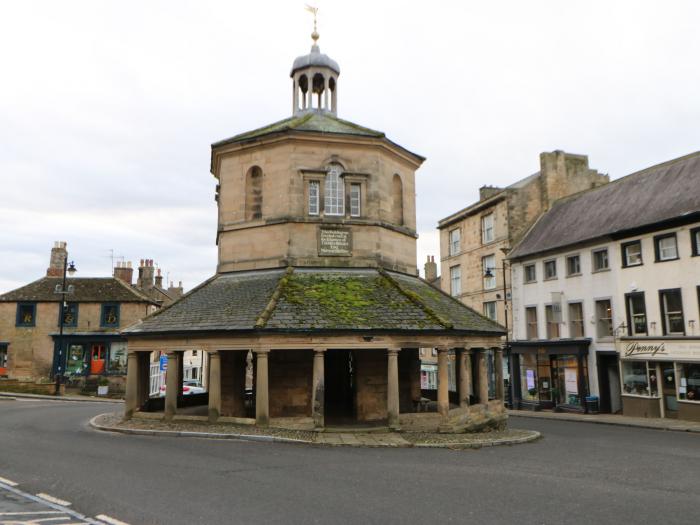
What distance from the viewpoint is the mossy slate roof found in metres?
16.2

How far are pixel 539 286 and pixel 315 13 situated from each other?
1972cm

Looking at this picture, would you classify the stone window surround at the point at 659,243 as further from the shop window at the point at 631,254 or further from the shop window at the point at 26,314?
the shop window at the point at 26,314

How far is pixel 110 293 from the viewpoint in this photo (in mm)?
42500

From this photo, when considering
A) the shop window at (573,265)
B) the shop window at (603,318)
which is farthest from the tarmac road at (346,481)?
the shop window at (573,265)

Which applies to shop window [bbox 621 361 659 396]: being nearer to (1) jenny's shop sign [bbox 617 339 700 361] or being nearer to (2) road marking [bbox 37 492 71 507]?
(1) jenny's shop sign [bbox 617 339 700 361]

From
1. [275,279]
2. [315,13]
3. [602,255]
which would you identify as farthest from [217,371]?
[602,255]

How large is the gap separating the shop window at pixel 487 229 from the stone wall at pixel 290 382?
2257cm

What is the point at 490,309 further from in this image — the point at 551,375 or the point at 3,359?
the point at 3,359

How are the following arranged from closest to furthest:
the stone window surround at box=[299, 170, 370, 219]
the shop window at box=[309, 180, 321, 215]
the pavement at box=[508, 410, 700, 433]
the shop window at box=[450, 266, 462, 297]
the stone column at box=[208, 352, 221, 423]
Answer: the stone column at box=[208, 352, 221, 423]
the stone window surround at box=[299, 170, 370, 219]
the shop window at box=[309, 180, 321, 215]
the pavement at box=[508, 410, 700, 433]
the shop window at box=[450, 266, 462, 297]

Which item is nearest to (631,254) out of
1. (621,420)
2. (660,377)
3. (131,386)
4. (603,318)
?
(603,318)

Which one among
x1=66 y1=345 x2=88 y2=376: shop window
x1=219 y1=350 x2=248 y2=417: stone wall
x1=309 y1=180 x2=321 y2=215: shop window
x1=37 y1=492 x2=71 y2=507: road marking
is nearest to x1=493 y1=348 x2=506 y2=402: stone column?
x1=309 y1=180 x2=321 y2=215: shop window

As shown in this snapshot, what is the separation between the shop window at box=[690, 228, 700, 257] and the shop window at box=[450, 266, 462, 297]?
18433 millimetres

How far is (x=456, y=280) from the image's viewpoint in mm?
41781

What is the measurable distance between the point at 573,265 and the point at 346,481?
24.3 meters
